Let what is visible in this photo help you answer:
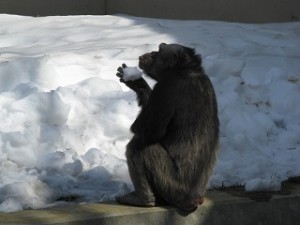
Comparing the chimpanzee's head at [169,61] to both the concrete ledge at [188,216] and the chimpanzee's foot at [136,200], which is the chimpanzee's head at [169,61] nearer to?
the chimpanzee's foot at [136,200]

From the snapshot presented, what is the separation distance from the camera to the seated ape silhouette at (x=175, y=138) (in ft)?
15.2

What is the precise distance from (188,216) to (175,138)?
1.69 ft

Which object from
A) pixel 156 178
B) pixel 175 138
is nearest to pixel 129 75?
pixel 175 138

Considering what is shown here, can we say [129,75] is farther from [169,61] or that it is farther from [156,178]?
[156,178]

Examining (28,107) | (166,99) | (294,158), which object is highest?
(166,99)

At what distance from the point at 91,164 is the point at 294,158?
5.91 feet

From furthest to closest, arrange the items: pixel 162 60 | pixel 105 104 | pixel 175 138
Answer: pixel 105 104, pixel 162 60, pixel 175 138

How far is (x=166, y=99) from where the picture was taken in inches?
181

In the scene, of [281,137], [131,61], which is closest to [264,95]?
[281,137]

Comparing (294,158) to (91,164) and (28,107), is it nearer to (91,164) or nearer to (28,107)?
(91,164)

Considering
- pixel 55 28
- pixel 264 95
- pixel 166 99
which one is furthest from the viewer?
pixel 55 28

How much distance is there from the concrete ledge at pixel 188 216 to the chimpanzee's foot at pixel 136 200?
4 cm

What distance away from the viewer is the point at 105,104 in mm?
6688

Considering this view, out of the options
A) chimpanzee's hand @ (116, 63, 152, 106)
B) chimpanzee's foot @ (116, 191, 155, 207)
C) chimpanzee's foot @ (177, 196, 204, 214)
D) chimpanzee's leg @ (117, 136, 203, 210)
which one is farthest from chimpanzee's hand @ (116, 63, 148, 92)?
chimpanzee's foot @ (177, 196, 204, 214)
